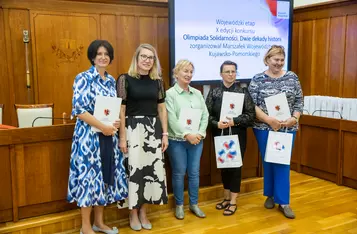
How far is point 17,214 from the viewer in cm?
283

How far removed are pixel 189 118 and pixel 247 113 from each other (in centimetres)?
53

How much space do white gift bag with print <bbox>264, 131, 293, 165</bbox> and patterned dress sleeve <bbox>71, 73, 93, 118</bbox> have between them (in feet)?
5.10

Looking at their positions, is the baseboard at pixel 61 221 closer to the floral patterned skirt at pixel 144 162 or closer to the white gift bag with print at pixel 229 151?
the floral patterned skirt at pixel 144 162

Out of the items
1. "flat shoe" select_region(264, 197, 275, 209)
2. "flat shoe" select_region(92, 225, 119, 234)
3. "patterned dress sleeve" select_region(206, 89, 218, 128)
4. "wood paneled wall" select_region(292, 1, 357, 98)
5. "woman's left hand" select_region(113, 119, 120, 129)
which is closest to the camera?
"woman's left hand" select_region(113, 119, 120, 129)

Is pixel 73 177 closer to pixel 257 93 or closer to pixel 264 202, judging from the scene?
pixel 257 93

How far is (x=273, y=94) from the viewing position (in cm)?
318

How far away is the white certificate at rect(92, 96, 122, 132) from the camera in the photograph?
261cm

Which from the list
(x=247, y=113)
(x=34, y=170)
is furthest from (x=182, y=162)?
(x=34, y=170)

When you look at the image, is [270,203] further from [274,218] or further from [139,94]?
[139,94]

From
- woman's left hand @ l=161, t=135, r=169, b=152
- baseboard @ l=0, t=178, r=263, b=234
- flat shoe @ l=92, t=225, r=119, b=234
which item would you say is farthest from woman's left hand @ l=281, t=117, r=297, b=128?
flat shoe @ l=92, t=225, r=119, b=234

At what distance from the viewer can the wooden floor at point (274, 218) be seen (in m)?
3.04

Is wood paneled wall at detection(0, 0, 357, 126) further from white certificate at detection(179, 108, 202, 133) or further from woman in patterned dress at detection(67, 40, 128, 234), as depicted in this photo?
woman in patterned dress at detection(67, 40, 128, 234)

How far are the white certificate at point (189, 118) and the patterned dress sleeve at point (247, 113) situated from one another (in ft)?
1.10

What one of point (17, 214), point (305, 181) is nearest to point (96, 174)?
point (17, 214)
